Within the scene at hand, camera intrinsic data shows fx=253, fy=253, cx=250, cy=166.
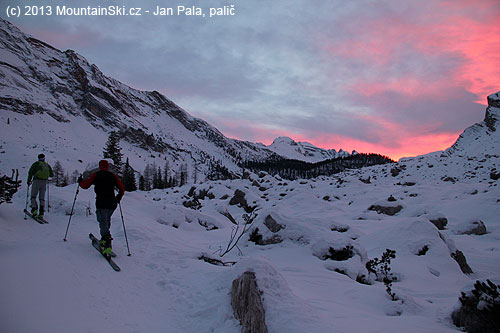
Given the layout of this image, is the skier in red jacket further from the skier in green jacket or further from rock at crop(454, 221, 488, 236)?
rock at crop(454, 221, 488, 236)

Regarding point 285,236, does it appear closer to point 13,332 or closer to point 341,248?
point 341,248

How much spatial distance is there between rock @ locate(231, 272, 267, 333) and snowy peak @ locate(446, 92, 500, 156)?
87.1m

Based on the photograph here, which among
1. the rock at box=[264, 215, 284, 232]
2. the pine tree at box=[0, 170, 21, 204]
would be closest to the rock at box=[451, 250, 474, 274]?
the rock at box=[264, 215, 284, 232]

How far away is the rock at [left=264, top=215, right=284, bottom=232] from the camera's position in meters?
11.2

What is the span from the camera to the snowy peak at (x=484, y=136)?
70.8 m

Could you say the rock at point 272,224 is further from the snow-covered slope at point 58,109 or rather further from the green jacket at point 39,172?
the snow-covered slope at point 58,109

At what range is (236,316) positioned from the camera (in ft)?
17.3

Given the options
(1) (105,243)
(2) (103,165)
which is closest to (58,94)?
(2) (103,165)

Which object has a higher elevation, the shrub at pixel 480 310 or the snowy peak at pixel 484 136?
the snowy peak at pixel 484 136

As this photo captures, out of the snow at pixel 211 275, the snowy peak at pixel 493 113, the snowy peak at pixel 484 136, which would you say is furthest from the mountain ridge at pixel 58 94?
the snowy peak at pixel 493 113

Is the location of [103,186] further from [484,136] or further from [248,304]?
[484,136]

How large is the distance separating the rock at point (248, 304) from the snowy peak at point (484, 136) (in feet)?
286

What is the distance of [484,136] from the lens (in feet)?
267

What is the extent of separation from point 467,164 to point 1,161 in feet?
336
